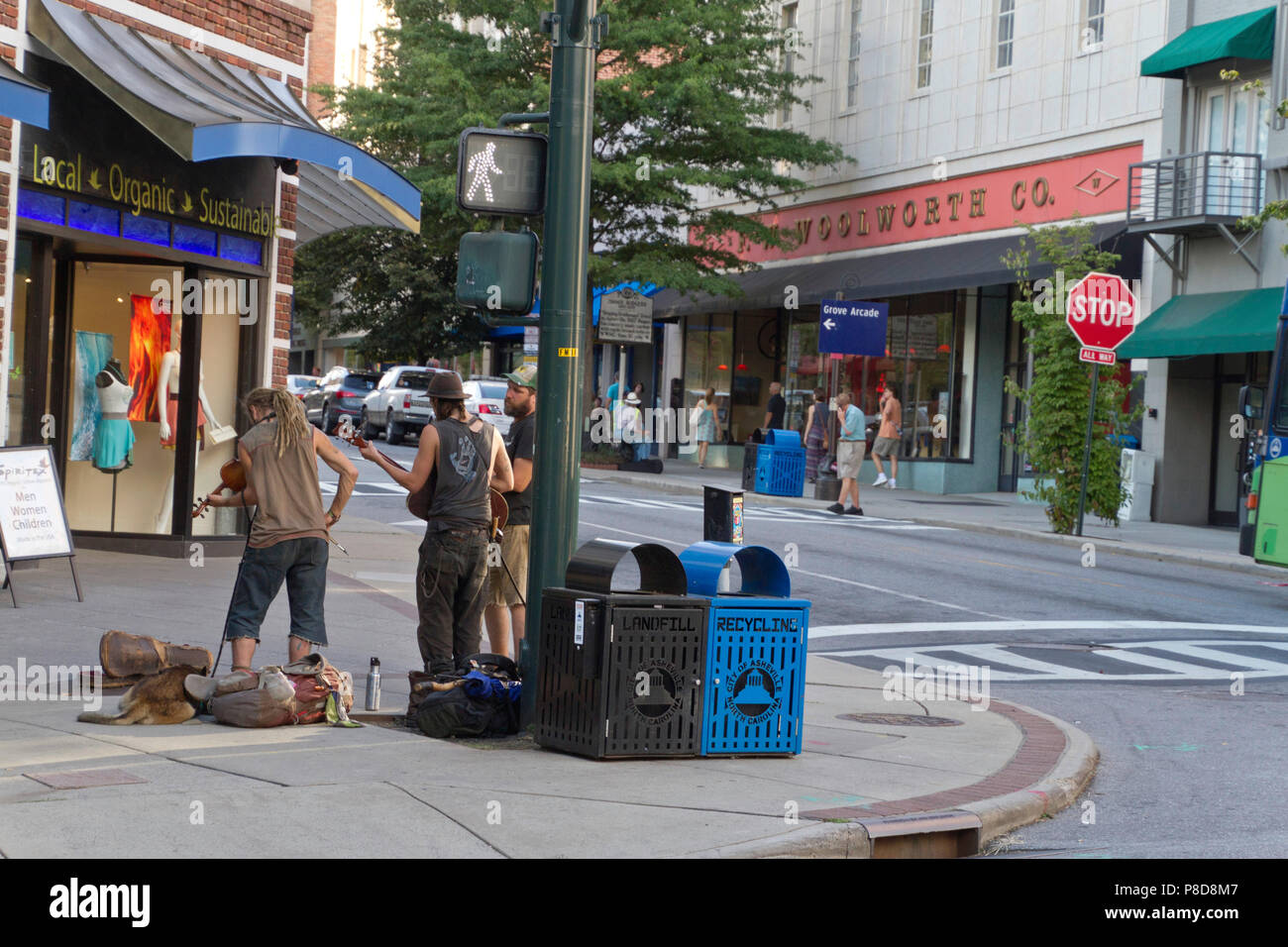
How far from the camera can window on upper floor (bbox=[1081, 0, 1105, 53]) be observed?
29.2 m

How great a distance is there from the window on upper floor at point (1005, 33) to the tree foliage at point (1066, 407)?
9103 mm

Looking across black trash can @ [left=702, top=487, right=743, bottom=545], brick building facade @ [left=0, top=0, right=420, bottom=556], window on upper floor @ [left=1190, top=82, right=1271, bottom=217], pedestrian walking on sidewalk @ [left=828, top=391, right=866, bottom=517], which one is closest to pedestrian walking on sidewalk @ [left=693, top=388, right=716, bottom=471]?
pedestrian walking on sidewalk @ [left=828, top=391, right=866, bottom=517]

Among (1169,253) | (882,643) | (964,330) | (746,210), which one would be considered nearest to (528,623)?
(882,643)

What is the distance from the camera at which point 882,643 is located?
13016 mm

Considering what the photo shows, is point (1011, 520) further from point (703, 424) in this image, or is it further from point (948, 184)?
point (703, 424)

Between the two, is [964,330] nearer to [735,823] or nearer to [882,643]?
[882,643]

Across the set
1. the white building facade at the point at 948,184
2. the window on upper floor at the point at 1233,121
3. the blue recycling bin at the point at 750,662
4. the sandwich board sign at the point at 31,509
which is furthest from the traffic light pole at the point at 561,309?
the white building facade at the point at 948,184

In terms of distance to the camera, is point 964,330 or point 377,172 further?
point 964,330

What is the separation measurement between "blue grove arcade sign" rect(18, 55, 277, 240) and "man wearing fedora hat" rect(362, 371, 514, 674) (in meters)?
5.59

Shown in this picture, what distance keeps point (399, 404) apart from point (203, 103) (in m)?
25.4

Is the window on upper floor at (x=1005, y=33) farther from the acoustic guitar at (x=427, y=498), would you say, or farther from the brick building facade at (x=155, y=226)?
the acoustic guitar at (x=427, y=498)

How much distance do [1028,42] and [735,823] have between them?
2708 centimetres

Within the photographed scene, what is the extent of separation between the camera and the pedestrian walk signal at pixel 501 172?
829cm

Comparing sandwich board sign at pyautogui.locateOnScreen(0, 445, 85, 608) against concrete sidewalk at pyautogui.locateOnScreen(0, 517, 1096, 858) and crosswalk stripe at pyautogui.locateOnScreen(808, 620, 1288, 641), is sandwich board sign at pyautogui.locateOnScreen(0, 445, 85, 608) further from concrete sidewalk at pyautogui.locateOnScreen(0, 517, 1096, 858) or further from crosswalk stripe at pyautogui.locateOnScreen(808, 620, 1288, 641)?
crosswalk stripe at pyautogui.locateOnScreen(808, 620, 1288, 641)
